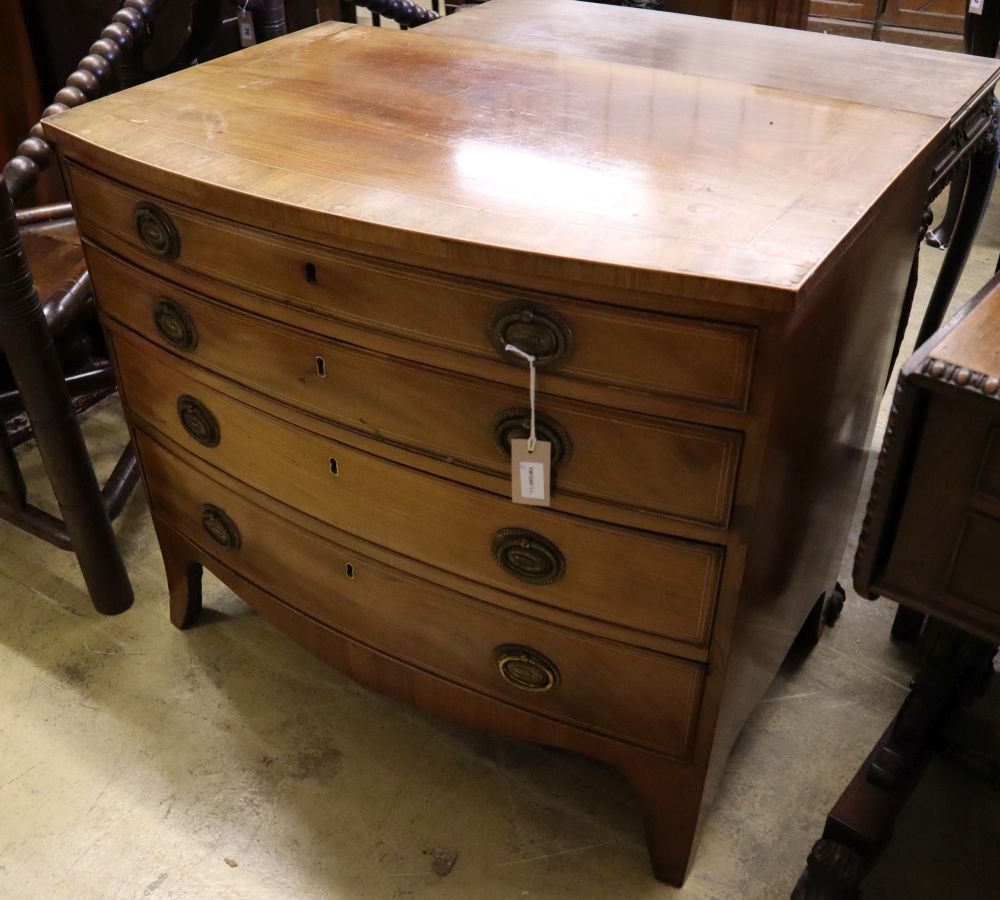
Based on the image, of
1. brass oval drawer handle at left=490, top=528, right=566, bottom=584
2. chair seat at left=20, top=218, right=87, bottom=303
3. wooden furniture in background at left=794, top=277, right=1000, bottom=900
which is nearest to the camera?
wooden furniture in background at left=794, top=277, right=1000, bottom=900

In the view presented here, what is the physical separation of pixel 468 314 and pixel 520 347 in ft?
0.20

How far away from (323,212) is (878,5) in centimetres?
368

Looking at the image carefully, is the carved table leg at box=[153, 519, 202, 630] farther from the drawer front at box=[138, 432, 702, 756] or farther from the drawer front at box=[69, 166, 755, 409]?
the drawer front at box=[69, 166, 755, 409]

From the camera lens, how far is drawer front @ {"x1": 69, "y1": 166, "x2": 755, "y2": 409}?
0.92m

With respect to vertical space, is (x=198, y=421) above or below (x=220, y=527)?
above

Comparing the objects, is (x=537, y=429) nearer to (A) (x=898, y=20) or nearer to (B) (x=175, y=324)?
(B) (x=175, y=324)

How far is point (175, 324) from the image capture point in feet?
4.23

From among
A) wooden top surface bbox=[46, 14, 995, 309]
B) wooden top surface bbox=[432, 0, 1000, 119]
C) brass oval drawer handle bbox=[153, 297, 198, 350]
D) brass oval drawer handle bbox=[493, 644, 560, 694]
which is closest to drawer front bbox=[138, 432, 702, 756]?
brass oval drawer handle bbox=[493, 644, 560, 694]

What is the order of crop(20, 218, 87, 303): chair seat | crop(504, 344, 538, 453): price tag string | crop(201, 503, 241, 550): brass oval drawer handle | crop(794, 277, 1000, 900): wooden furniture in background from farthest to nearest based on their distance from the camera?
crop(20, 218, 87, 303): chair seat → crop(201, 503, 241, 550): brass oval drawer handle → crop(504, 344, 538, 453): price tag string → crop(794, 277, 1000, 900): wooden furniture in background

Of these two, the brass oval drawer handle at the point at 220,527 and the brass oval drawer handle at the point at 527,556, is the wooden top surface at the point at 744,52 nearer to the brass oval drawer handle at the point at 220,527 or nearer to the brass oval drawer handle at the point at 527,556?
the brass oval drawer handle at the point at 527,556

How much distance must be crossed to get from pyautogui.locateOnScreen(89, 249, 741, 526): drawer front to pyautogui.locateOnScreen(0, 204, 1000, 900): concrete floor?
0.62 m

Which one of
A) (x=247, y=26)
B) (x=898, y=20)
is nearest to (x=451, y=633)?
(x=247, y=26)

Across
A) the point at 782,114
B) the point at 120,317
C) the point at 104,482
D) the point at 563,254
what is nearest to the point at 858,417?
the point at 782,114

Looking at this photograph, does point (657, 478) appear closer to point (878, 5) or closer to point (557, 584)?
point (557, 584)
